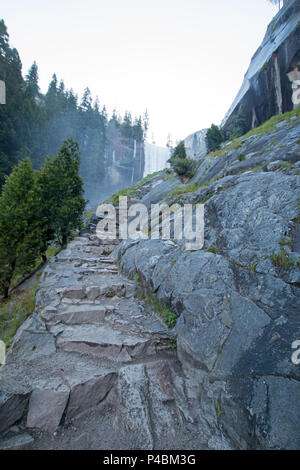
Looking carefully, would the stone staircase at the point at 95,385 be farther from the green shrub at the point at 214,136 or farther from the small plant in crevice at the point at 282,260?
the green shrub at the point at 214,136

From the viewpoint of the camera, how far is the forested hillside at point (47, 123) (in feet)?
77.6

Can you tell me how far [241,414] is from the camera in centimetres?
233

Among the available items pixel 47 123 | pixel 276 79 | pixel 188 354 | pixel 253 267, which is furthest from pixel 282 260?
pixel 47 123

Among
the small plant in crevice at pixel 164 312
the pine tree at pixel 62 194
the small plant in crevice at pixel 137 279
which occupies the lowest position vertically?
the small plant in crevice at pixel 164 312

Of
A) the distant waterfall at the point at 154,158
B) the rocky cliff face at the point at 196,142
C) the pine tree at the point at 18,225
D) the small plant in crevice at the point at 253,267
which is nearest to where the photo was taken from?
the small plant in crevice at the point at 253,267

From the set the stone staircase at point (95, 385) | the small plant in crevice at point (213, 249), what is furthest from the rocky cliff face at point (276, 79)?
the stone staircase at point (95, 385)

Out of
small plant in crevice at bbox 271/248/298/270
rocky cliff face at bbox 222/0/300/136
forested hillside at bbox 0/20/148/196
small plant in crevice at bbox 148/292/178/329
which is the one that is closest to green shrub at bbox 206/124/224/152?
rocky cliff face at bbox 222/0/300/136

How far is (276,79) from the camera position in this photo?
16203 mm

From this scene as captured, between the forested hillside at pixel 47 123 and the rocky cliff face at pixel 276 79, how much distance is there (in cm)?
1716

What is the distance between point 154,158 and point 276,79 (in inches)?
2011

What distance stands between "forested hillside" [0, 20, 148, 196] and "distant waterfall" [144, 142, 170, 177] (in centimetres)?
509
